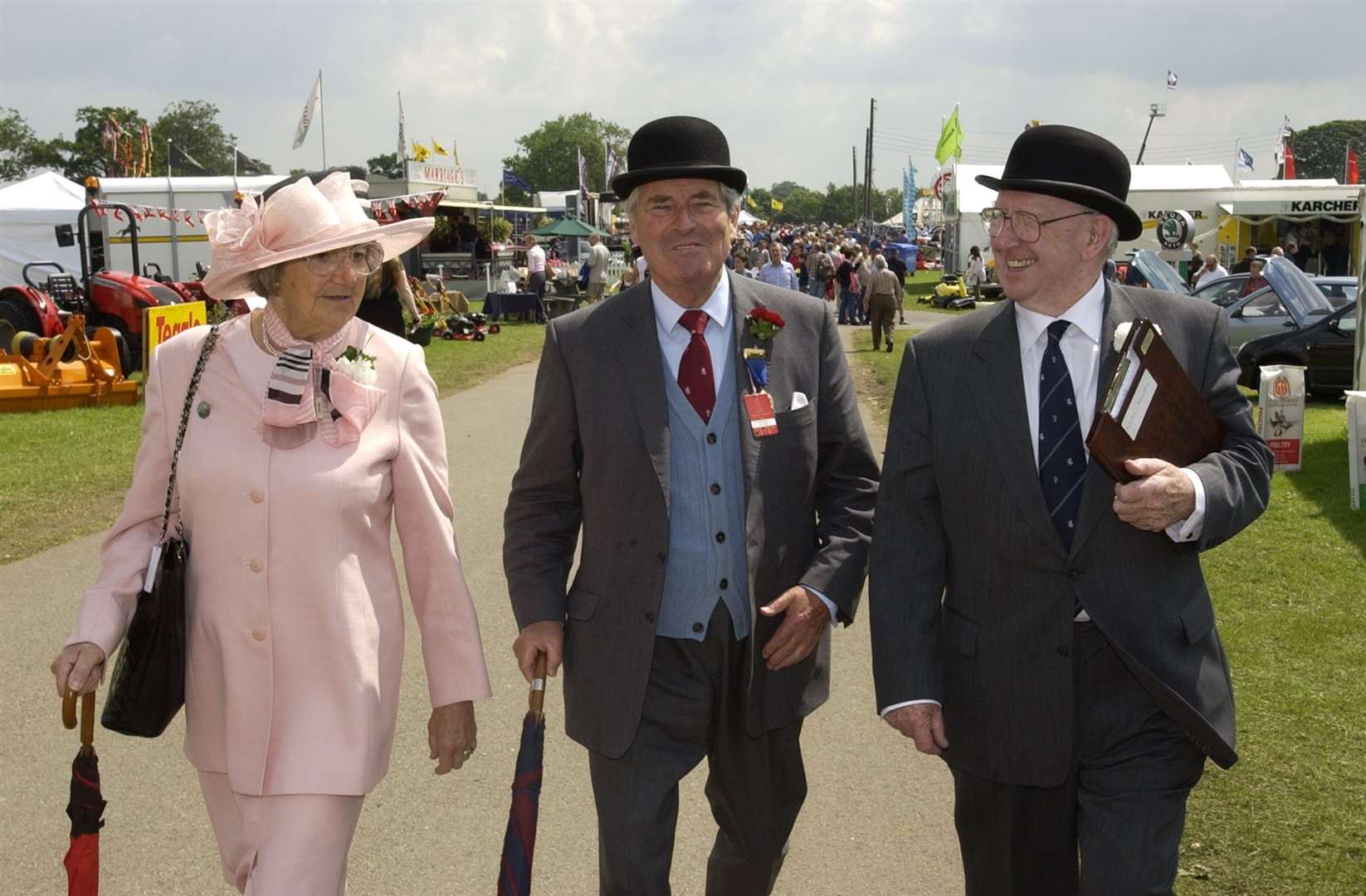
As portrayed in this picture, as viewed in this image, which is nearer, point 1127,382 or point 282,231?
point 1127,382

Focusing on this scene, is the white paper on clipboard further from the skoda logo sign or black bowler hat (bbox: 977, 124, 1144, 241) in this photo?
the skoda logo sign

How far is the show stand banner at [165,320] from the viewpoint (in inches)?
554

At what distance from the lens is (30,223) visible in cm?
3272

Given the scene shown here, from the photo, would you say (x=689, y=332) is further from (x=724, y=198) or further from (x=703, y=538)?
(x=703, y=538)

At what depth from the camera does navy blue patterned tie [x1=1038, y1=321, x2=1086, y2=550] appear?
295cm

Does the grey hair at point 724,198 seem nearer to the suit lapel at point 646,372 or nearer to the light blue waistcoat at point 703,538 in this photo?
the suit lapel at point 646,372

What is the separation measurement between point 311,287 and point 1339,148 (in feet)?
538

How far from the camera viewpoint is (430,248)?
40.6m

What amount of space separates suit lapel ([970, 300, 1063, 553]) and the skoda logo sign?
27.8 metres

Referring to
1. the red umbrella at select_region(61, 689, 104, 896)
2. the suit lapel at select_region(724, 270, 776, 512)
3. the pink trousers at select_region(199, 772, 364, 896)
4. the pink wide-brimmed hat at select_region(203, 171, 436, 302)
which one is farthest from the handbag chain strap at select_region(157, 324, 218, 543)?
the suit lapel at select_region(724, 270, 776, 512)

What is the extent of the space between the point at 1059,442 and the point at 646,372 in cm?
100

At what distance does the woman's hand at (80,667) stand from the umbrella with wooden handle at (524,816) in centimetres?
95

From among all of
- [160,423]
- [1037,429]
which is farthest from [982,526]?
[160,423]

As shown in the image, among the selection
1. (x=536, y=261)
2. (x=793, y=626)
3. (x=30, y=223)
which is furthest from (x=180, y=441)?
(x=30, y=223)
